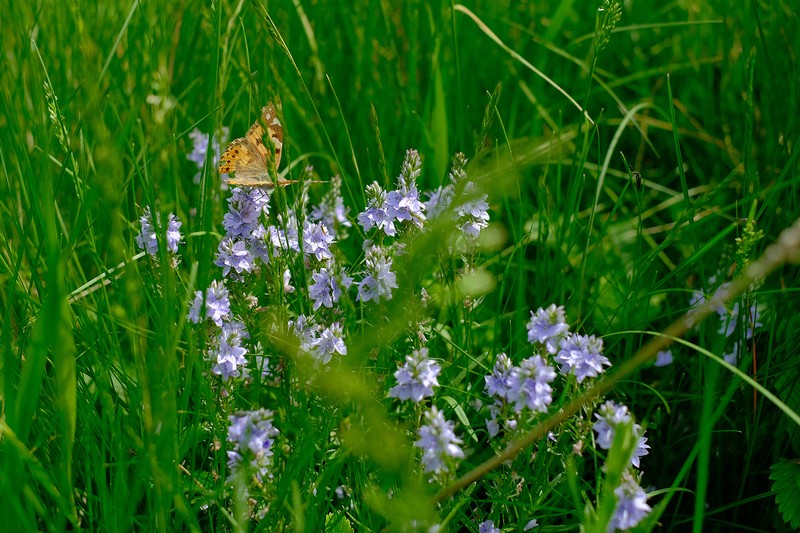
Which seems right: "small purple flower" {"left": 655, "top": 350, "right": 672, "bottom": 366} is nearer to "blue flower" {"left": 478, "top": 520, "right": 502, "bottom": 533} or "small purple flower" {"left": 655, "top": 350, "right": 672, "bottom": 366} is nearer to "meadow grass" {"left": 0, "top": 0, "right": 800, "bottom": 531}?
"meadow grass" {"left": 0, "top": 0, "right": 800, "bottom": 531}

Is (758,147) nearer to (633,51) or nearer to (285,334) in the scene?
(633,51)

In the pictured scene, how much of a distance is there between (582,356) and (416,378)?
34cm

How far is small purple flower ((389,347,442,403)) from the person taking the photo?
156 centimetres

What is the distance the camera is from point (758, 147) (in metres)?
3.34

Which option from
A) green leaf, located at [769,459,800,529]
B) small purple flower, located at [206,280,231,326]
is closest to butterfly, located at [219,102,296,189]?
small purple flower, located at [206,280,231,326]

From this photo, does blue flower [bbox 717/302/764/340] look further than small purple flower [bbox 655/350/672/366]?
No

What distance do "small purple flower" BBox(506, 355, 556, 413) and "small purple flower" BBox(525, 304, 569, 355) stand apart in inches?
2.8

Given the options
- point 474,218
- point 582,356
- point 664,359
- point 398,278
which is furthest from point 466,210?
point 664,359

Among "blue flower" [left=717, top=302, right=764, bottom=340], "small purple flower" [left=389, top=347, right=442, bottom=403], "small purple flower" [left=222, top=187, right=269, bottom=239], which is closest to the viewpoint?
"small purple flower" [left=389, top=347, right=442, bottom=403]

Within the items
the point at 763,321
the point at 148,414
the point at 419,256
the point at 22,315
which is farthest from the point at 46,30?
the point at 763,321

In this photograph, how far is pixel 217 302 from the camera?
1.91 meters

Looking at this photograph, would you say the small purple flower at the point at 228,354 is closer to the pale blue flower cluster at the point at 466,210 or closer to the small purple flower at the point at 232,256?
the small purple flower at the point at 232,256

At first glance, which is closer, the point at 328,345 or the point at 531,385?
the point at 531,385

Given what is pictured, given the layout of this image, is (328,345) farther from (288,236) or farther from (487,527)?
(487,527)
